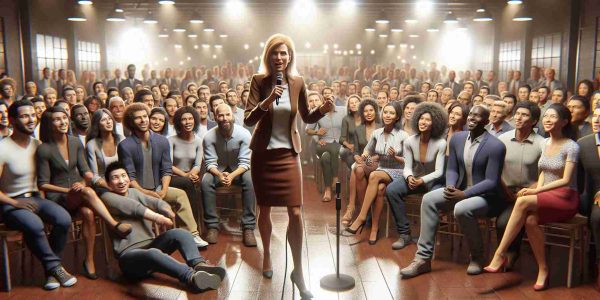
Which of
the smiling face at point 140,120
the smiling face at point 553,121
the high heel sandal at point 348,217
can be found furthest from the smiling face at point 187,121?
the smiling face at point 553,121

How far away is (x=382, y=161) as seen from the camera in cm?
515

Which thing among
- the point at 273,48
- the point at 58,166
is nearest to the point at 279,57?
the point at 273,48

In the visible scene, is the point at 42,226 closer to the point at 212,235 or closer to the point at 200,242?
the point at 200,242

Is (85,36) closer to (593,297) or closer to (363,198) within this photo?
(363,198)

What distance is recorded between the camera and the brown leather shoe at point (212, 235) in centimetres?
479

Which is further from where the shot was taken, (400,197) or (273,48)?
(400,197)

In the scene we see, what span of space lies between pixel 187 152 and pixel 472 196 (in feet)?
8.36

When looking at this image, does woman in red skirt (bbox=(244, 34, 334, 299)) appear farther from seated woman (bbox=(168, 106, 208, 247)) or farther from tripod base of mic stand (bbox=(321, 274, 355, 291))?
seated woman (bbox=(168, 106, 208, 247))

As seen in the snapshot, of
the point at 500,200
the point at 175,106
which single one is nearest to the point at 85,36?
the point at 175,106

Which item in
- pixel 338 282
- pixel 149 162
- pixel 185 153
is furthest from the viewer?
pixel 185 153

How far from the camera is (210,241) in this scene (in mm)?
4777

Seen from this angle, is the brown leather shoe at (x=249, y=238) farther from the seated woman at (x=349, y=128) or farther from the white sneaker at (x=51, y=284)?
the seated woman at (x=349, y=128)

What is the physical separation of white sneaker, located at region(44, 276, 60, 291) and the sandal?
0.55m

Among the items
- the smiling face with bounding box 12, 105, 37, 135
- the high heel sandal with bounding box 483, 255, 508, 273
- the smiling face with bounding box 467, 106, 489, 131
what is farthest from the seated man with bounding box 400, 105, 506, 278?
the smiling face with bounding box 12, 105, 37, 135
